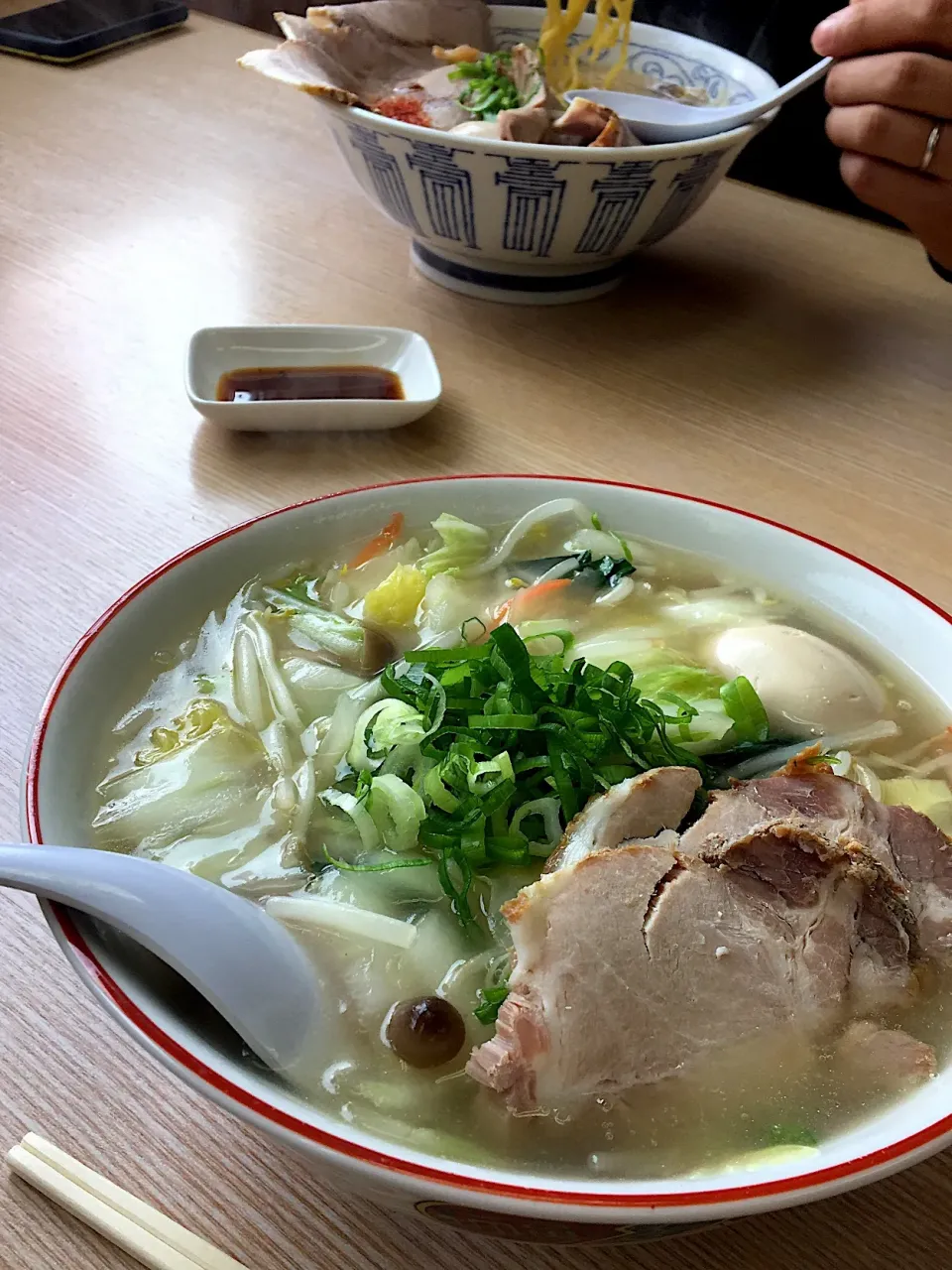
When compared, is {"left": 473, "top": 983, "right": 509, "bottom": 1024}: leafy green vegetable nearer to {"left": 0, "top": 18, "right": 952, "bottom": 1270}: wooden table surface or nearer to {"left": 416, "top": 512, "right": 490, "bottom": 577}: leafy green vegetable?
{"left": 0, "top": 18, "right": 952, "bottom": 1270}: wooden table surface

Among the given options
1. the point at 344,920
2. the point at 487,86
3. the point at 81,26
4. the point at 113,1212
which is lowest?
the point at 113,1212

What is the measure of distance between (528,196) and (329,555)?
33.8 inches

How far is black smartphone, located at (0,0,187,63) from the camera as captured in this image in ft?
9.34

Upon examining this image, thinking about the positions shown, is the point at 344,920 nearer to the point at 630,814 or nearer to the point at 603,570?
the point at 630,814

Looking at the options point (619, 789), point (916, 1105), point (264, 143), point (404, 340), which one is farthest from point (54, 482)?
point (264, 143)

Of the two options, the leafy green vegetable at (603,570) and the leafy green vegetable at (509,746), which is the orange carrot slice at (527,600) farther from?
the leafy green vegetable at (509,746)

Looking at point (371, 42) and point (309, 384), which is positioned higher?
point (371, 42)

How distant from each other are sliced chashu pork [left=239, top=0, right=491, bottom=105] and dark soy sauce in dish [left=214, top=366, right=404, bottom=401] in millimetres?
464

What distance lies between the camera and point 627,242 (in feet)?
6.26

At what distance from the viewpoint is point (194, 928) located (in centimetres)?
72

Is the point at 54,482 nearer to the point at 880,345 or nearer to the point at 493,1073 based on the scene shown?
the point at 493,1073

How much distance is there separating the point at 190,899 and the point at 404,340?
128 centimetres

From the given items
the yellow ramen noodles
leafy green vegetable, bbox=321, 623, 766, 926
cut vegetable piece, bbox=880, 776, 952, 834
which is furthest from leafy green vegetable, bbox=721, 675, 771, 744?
the yellow ramen noodles

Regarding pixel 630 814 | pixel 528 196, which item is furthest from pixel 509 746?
pixel 528 196
